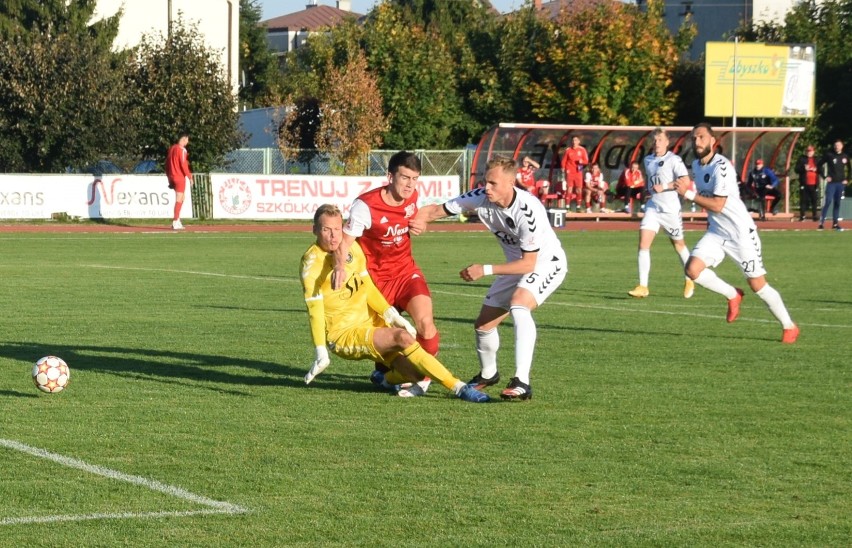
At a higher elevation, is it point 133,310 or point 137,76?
point 137,76

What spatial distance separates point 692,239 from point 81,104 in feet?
56.2

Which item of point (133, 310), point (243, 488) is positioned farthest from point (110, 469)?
point (133, 310)

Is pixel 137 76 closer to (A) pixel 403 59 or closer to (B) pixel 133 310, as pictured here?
(A) pixel 403 59

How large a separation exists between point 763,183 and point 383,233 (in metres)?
31.5

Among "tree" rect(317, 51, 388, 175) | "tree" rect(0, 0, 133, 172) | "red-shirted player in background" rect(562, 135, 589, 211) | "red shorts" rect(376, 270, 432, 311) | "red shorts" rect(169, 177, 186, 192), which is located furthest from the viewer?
"tree" rect(317, 51, 388, 175)

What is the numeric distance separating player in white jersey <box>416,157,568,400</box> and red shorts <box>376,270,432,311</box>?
0.60 metres

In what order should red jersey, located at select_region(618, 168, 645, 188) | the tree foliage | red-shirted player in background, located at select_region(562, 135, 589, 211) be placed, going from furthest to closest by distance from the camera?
the tree foliage, red jersey, located at select_region(618, 168, 645, 188), red-shirted player in background, located at select_region(562, 135, 589, 211)

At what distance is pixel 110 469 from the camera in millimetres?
6930

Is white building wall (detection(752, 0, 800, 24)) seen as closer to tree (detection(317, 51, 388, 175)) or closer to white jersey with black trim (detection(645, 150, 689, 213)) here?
tree (detection(317, 51, 388, 175))

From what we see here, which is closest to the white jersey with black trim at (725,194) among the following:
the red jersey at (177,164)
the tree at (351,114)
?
the red jersey at (177,164)

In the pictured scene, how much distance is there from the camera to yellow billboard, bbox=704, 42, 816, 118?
46094mm

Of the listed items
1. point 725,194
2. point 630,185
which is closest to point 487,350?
point 725,194

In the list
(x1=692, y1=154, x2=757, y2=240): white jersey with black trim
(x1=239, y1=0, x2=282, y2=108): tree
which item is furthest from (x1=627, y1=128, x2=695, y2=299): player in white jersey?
(x1=239, y1=0, x2=282, y2=108): tree

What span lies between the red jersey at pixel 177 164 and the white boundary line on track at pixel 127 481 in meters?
23.8
